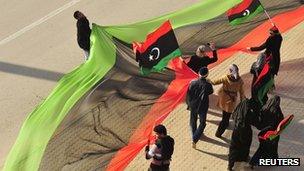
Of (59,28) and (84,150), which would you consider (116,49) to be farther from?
(59,28)

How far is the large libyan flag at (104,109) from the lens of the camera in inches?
305

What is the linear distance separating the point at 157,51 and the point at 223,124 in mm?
1838

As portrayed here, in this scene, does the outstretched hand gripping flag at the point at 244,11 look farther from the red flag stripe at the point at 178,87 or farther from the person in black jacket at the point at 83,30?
the person in black jacket at the point at 83,30

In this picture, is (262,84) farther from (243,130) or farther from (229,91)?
(243,130)

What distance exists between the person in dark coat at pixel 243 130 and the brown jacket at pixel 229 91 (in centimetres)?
38

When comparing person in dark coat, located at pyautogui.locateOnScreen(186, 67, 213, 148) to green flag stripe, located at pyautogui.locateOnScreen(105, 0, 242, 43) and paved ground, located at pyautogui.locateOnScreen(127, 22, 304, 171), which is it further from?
green flag stripe, located at pyautogui.locateOnScreen(105, 0, 242, 43)

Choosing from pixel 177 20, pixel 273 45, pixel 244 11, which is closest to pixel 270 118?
pixel 273 45

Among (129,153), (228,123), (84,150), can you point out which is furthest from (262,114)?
(84,150)

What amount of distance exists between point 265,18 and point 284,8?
19.0 inches

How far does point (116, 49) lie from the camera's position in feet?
29.0

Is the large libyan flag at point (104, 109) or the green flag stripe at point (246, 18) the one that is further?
the green flag stripe at point (246, 18)

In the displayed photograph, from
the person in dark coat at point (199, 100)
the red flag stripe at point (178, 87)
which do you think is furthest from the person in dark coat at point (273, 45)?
the person in dark coat at point (199, 100)

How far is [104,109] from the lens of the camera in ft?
26.9

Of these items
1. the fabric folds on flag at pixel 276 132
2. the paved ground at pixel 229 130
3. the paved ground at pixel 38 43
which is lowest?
the paved ground at pixel 229 130
